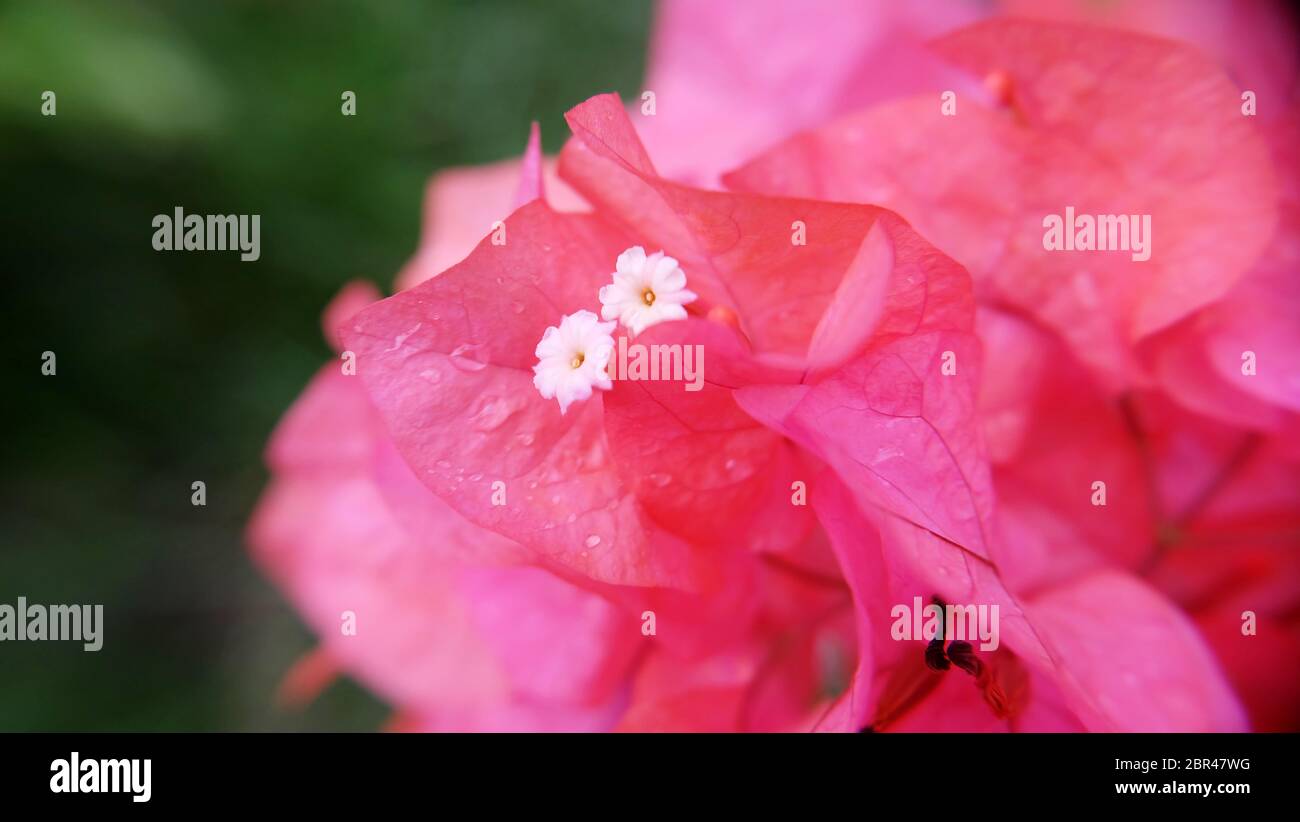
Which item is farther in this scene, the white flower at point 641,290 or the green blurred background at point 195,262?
the green blurred background at point 195,262

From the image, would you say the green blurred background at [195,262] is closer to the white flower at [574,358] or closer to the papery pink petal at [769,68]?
the papery pink petal at [769,68]

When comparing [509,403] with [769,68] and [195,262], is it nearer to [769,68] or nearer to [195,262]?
[769,68]

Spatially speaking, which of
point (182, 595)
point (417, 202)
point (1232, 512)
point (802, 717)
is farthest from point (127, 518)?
point (1232, 512)

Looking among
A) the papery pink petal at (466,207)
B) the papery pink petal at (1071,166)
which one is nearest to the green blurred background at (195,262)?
the papery pink petal at (466,207)

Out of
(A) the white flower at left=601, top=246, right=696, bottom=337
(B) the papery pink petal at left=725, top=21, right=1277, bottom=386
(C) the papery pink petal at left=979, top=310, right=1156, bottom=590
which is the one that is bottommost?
(C) the papery pink petal at left=979, top=310, right=1156, bottom=590

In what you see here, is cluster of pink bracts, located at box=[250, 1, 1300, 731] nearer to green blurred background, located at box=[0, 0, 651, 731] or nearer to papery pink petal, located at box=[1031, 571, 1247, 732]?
papery pink petal, located at box=[1031, 571, 1247, 732]

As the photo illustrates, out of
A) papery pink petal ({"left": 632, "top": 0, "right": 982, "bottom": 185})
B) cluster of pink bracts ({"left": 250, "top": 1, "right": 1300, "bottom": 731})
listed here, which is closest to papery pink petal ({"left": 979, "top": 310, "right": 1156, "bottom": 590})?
cluster of pink bracts ({"left": 250, "top": 1, "right": 1300, "bottom": 731})

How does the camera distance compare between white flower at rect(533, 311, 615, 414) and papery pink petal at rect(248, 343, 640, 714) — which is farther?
papery pink petal at rect(248, 343, 640, 714)

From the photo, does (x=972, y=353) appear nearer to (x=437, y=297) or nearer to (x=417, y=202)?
(x=437, y=297)
